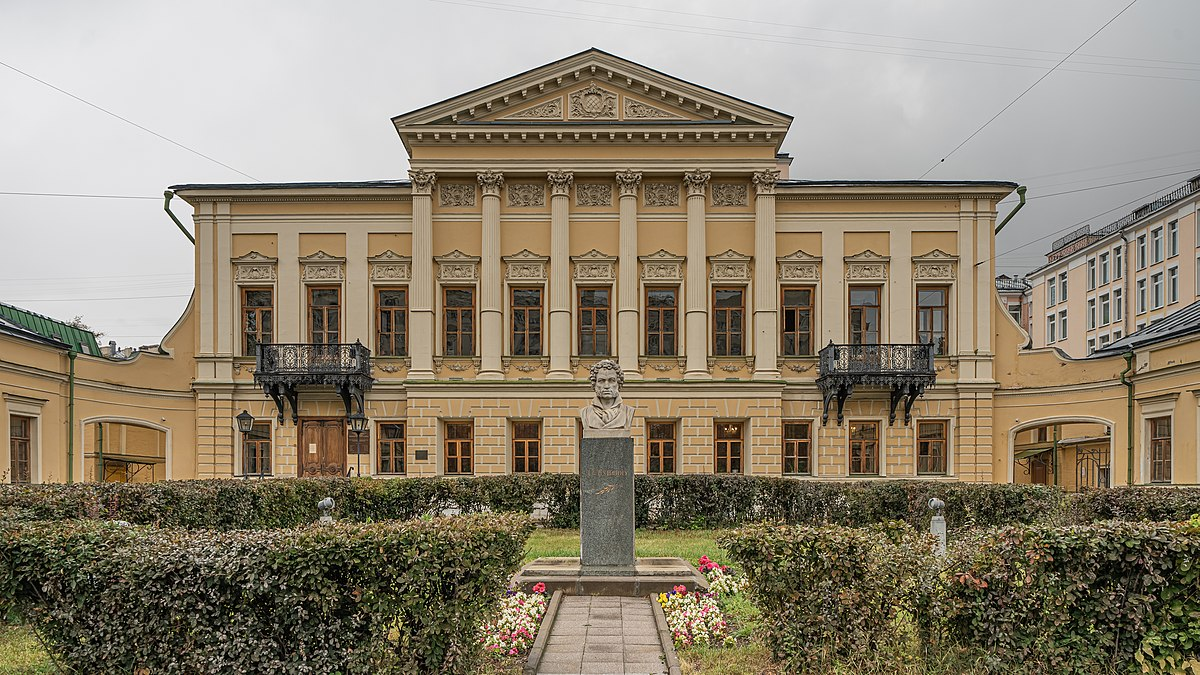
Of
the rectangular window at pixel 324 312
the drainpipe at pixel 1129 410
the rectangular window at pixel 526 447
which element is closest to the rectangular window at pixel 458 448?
the rectangular window at pixel 526 447

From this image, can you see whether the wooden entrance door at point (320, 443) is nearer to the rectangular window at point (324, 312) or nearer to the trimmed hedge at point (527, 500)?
the rectangular window at point (324, 312)

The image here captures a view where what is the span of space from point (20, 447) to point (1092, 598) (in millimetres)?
23658

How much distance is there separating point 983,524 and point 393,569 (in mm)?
13007

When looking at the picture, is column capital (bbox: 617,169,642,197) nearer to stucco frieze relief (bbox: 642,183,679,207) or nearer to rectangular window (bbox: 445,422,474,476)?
stucco frieze relief (bbox: 642,183,679,207)

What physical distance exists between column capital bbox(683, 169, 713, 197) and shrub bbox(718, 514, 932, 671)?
21503mm

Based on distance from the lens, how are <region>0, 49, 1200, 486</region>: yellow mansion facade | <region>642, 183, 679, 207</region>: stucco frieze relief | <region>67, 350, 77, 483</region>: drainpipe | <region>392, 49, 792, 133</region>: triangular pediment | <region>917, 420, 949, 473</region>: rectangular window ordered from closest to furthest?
1. <region>67, 350, 77, 483</region>: drainpipe
2. <region>392, 49, 792, 133</region>: triangular pediment
3. <region>0, 49, 1200, 486</region>: yellow mansion facade
4. <region>917, 420, 949, 473</region>: rectangular window
5. <region>642, 183, 679, 207</region>: stucco frieze relief

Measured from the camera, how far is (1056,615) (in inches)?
258

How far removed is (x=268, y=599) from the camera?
6.51 meters

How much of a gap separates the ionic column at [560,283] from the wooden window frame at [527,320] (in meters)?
0.56

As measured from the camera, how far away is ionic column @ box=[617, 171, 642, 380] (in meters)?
28.1

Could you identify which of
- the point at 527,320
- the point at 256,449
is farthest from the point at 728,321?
the point at 256,449

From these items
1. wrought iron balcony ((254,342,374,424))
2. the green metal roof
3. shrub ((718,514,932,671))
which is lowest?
shrub ((718,514,932,671))

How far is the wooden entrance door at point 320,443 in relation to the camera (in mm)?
28328

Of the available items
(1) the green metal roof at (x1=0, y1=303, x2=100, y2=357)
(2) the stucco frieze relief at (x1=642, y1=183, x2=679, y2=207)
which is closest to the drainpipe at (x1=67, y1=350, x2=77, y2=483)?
(1) the green metal roof at (x1=0, y1=303, x2=100, y2=357)
